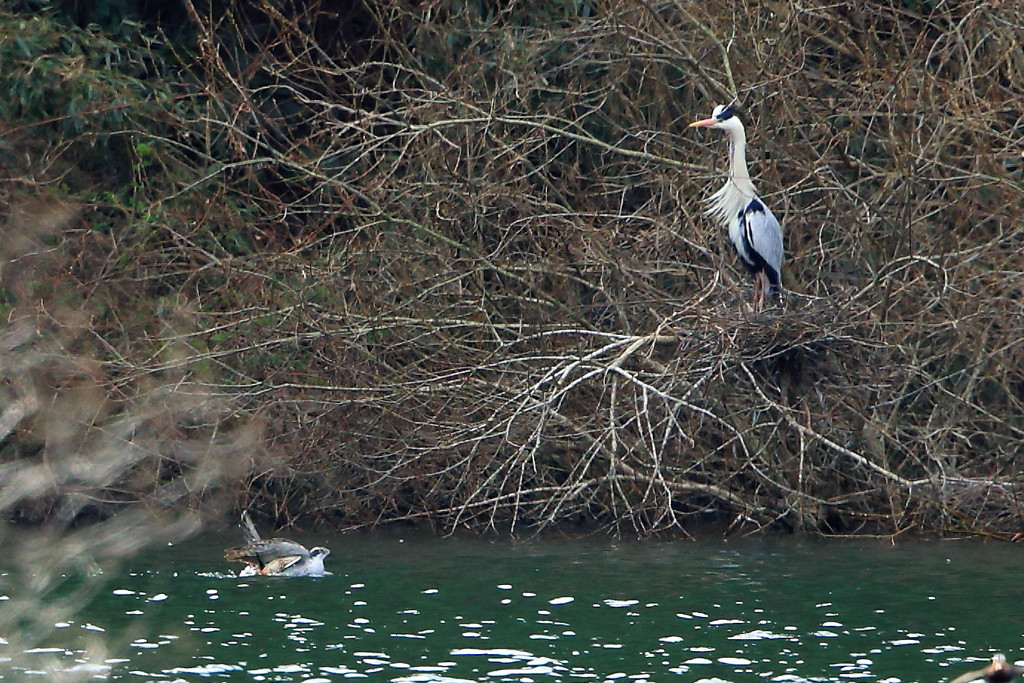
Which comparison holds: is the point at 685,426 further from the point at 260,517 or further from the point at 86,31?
the point at 86,31

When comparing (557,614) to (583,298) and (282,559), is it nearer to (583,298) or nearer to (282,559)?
(282,559)

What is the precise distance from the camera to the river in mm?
7609

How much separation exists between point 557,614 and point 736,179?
3.17 m

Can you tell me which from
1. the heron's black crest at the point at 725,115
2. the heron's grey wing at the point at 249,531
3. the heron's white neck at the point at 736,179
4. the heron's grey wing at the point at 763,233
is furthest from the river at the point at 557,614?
the heron's black crest at the point at 725,115

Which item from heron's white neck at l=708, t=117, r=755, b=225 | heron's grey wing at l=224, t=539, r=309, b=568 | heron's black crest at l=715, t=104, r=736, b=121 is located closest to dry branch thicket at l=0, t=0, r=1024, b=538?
heron's white neck at l=708, t=117, r=755, b=225

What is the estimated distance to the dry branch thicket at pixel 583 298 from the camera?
10609 millimetres

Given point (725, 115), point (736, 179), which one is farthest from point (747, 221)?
point (725, 115)

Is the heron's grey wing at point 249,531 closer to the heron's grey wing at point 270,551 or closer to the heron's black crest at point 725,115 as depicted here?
the heron's grey wing at point 270,551

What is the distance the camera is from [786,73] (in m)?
11.2

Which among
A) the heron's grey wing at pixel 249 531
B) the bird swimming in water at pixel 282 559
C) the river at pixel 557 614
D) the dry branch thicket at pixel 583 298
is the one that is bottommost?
the river at pixel 557 614

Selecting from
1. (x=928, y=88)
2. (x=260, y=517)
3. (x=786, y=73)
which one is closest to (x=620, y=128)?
(x=786, y=73)

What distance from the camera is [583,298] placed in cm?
1221

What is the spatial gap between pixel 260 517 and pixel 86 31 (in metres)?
3.99

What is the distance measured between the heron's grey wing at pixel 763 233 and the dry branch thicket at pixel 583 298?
0.28 metres
